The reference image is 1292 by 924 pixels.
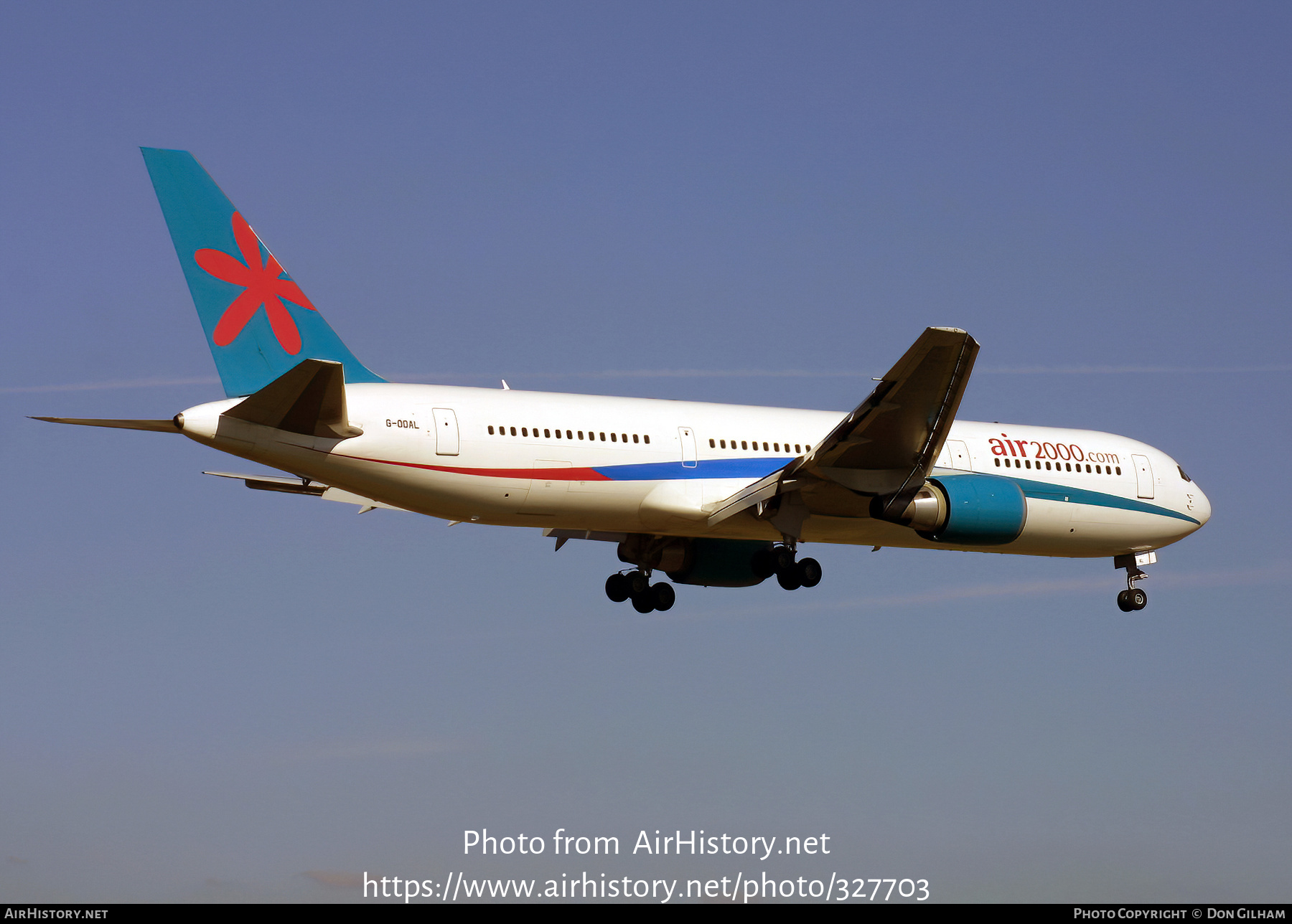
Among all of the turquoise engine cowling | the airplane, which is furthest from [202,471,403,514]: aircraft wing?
the turquoise engine cowling

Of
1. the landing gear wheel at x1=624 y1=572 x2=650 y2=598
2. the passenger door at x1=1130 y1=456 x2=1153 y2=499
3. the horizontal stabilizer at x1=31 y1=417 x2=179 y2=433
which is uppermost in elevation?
the passenger door at x1=1130 y1=456 x2=1153 y2=499

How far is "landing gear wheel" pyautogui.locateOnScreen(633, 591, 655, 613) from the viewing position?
32656 millimetres

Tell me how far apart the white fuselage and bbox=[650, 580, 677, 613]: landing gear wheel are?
310cm

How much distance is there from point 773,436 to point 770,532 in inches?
71.0

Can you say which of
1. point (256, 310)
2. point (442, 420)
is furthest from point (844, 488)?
point (256, 310)

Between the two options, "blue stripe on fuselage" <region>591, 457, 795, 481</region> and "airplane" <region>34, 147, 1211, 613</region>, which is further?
"blue stripe on fuselage" <region>591, 457, 795, 481</region>

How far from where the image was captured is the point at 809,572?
2997 centimetres

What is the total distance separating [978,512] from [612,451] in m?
6.98

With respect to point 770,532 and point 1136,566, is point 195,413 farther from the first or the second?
point 1136,566

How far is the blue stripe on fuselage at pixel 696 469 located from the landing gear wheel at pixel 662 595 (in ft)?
14.1

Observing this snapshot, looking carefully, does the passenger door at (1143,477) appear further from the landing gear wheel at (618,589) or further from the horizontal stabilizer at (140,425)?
the horizontal stabilizer at (140,425)

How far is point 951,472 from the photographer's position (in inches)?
1204

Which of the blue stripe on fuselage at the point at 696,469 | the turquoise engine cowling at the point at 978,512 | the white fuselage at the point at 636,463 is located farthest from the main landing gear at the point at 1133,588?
the blue stripe on fuselage at the point at 696,469

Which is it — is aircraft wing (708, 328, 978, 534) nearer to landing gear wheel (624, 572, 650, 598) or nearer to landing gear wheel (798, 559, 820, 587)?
landing gear wheel (798, 559, 820, 587)
